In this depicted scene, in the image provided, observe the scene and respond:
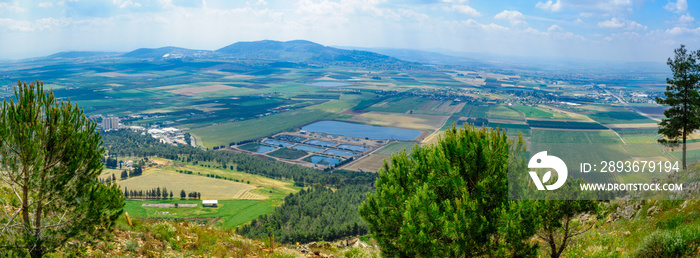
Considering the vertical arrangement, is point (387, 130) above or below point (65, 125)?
below

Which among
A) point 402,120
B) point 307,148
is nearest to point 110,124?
point 307,148

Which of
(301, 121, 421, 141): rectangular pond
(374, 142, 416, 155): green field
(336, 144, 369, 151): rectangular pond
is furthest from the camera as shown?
(301, 121, 421, 141): rectangular pond

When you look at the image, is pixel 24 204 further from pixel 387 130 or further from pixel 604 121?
pixel 604 121

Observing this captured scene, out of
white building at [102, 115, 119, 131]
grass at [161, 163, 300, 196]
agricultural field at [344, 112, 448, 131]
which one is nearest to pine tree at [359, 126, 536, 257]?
grass at [161, 163, 300, 196]

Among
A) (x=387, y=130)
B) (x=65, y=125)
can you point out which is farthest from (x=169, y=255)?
(x=387, y=130)

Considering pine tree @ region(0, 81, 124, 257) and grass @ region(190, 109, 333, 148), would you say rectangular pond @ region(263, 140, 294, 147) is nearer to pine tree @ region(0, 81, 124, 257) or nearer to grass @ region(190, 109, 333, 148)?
grass @ region(190, 109, 333, 148)

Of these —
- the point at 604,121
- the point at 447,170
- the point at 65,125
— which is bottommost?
the point at 604,121
